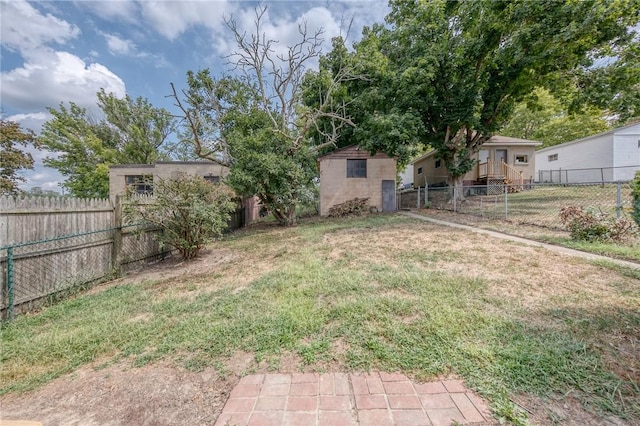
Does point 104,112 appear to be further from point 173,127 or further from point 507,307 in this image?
point 507,307

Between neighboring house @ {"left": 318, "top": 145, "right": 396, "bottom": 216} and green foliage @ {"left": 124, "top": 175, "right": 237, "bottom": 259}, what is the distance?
905cm

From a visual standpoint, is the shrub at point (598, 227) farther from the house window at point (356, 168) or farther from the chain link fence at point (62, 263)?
the chain link fence at point (62, 263)

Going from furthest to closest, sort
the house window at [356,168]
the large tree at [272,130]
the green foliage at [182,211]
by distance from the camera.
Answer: the house window at [356,168], the large tree at [272,130], the green foliage at [182,211]

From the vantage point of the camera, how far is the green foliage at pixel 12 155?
16.3 m

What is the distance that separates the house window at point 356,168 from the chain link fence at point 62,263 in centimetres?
1144

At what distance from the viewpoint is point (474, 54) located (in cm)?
1170

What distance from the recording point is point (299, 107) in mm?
Answer: 15539

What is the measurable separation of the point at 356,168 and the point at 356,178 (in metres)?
0.61

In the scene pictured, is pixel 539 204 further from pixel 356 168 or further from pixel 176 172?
pixel 176 172

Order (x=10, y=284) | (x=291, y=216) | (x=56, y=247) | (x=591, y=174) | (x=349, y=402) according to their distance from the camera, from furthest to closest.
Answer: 1. (x=591, y=174)
2. (x=291, y=216)
3. (x=56, y=247)
4. (x=10, y=284)
5. (x=349, y=402)

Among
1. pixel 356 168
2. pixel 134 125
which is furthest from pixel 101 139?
pixel 356 168

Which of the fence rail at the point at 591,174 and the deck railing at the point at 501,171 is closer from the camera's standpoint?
the fence rail at the point at 591,174

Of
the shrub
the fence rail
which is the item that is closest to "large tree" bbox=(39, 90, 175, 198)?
the shrub

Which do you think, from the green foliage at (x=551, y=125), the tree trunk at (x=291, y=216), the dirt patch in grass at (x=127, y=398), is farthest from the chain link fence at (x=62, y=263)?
the green foliage at (x=551, y=125)
